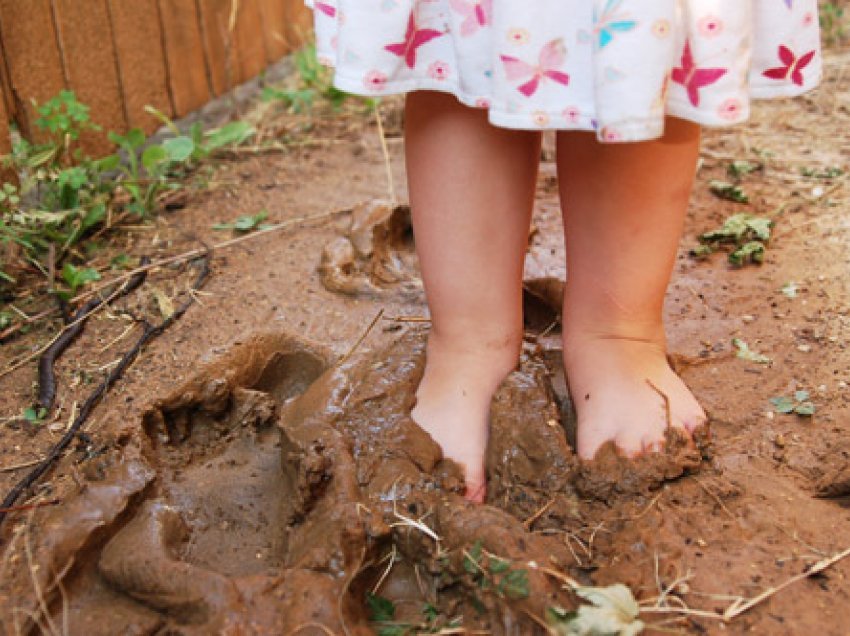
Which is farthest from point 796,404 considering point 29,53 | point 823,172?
point 29,53

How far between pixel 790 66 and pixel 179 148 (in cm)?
168

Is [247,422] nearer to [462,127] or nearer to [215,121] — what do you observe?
[462,127]

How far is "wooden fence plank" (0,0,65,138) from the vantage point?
A: 2.18m

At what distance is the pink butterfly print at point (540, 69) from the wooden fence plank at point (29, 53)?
1.58 m

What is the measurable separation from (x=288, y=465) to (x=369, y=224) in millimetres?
793

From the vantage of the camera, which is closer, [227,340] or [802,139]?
[227,340]

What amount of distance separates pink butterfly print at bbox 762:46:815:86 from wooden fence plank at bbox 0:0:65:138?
182 centimetres

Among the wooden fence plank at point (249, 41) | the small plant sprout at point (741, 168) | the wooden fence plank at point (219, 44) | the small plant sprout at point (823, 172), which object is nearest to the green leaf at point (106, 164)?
the wooden fence plank at point (219, 44)

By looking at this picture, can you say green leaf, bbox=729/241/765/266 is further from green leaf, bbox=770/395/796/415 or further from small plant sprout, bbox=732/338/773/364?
green leaf, bbox=770/395/796/415

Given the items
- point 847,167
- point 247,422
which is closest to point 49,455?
point 247,422

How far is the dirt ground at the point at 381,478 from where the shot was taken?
1.13m

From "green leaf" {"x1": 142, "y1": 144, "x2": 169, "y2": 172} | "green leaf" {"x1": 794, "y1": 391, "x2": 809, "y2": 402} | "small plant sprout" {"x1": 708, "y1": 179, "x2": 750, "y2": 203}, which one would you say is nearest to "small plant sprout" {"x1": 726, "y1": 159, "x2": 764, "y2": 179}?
"small plant sprout" {"x1": 708, "y1": 179, "x2": 750, "y2": 203}

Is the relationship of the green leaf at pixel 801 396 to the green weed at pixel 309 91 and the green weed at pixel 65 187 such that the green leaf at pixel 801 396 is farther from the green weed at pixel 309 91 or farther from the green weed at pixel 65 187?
the green weed at pixel 309 91

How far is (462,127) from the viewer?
51.1 inches
